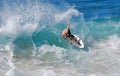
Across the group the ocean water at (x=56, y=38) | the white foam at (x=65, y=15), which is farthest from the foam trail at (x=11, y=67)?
the white foam at (x=65, y=15)

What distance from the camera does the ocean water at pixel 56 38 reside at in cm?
1591

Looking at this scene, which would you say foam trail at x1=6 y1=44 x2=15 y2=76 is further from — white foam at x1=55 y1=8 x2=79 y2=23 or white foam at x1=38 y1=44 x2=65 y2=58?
white foam at x1=55 y1=8 x2=79 y2=23

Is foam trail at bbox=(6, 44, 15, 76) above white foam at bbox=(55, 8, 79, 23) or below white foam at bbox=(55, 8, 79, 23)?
below

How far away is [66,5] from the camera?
24656mm

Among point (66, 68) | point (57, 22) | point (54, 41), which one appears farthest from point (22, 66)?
point (57, 22)

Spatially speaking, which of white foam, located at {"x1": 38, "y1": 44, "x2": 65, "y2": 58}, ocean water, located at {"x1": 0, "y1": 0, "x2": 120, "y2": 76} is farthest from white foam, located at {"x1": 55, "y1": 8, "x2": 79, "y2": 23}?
white foam, located at {"x1": 38, "y1": 44, "x2": 65, "y2": 58}

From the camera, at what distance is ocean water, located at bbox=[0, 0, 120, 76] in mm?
15906

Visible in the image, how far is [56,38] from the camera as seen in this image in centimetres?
1970

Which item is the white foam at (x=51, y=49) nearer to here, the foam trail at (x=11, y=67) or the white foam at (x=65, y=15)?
the foam trail at (x=11, y=67)

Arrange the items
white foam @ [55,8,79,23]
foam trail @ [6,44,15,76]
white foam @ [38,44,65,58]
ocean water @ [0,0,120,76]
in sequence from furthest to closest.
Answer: white foam @ [55,8,79,23] → white foam @ [38,44,65,58] → ocean water @ [0,0,120,76] → foam trail @ [6,44,15,76]

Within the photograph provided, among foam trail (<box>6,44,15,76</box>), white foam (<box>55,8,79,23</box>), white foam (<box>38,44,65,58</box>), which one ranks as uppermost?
white foam (<box>55,8,79,23</box>)

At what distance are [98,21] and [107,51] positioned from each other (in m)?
4.97

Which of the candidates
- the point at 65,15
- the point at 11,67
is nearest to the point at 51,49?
the point at 11,67

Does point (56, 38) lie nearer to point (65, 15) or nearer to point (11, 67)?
point (65, 15)
